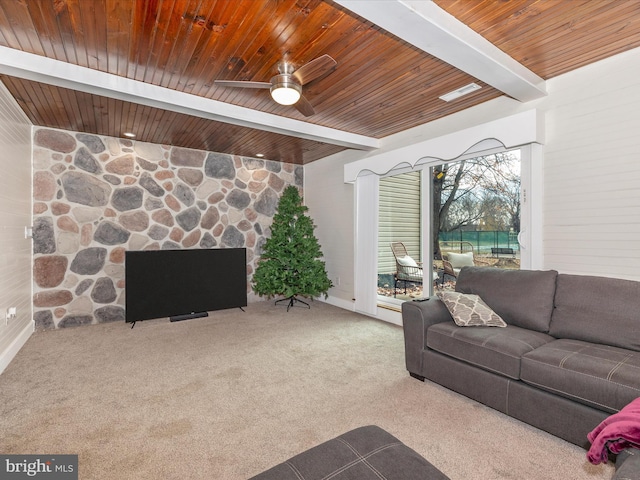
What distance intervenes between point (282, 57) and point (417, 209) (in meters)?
2.54

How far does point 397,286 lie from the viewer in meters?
4.69

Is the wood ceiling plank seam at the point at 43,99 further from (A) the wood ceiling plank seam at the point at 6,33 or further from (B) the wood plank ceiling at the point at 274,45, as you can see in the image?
(A) the wood ceiling plank seam at the point at 6,33

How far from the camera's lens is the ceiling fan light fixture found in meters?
2.55

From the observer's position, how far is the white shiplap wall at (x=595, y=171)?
253 centimetres

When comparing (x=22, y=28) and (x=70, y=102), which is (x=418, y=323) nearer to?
(x=22, y=28)

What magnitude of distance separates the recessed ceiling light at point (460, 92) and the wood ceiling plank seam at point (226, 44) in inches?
75.0

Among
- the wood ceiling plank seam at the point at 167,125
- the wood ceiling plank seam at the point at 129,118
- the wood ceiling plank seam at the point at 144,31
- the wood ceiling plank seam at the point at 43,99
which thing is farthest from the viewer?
the wood ceiling plank seam at the point at 167,125

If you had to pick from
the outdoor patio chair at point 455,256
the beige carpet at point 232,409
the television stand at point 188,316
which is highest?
the outdoor patio chair at point 455,256

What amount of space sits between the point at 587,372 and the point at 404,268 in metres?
2.74

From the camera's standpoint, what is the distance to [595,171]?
2.71 meters

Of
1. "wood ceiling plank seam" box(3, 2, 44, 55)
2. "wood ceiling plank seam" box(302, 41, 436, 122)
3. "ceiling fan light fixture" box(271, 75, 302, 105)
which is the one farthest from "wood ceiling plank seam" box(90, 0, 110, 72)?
"wood ceiling plank seam" box(302, 41, 436, 122)

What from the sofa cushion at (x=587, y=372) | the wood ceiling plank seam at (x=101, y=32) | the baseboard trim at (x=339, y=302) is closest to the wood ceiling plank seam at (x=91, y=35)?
the wood ceiling plank seam at (x=101, y=32)

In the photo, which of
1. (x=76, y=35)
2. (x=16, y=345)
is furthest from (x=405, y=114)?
(x=16, y=345)

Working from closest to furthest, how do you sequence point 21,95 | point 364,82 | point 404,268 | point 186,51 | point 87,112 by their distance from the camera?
point 186,51, point 364,82, point 21,95, point 87,112, point 404,268
